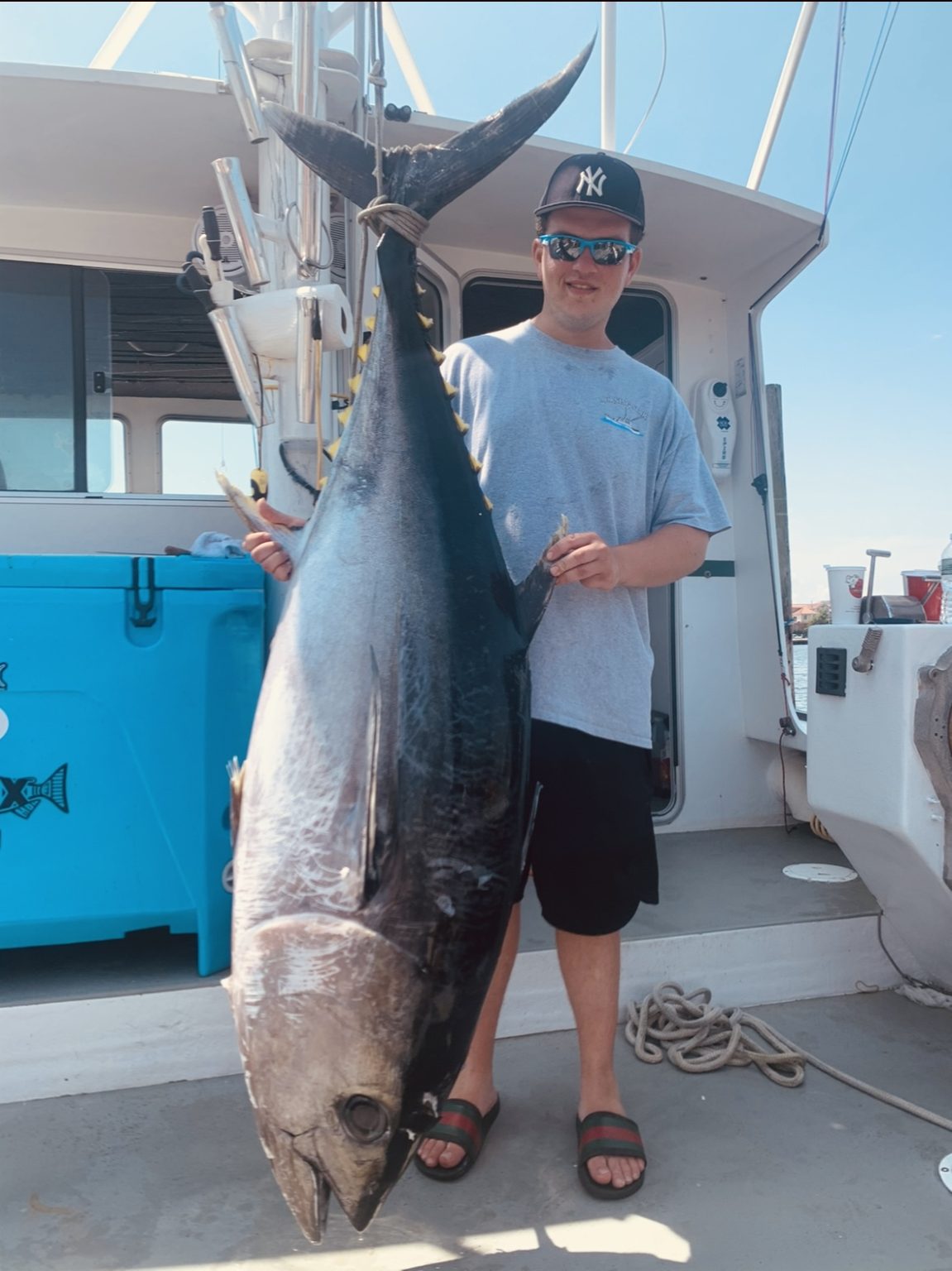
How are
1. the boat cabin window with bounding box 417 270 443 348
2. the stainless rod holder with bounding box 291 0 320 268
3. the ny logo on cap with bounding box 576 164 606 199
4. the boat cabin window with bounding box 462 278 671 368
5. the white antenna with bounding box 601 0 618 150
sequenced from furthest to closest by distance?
1. the boat cabin window with bounding box 462 278 671 368
2. the boat cabin window with bounding box 417 270 443 348
3. the white antenna with bounding box 601 0 618 150
4. the ny logo on cap with bounding box 576 164 606 199
5. the stainless rod holder with bounding box 291 0 320 268

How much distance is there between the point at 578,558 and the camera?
1373 mm

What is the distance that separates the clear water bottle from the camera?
2.96m

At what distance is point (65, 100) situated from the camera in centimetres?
251

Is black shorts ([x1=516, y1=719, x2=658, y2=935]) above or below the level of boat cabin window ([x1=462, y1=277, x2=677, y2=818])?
below

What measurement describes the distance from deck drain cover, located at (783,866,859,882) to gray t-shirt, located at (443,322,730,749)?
153 cm

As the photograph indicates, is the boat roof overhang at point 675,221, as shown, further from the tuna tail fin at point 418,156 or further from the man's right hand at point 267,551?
the man's right hand at point 267,551

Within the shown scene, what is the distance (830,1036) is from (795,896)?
0.52 meters

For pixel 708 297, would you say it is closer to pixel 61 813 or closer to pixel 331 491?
pixel 331 491

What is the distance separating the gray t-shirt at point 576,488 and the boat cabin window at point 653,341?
6.12 ft

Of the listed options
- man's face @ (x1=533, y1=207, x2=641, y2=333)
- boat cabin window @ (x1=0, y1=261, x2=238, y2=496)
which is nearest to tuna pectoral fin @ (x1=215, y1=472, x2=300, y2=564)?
man's face @ (x1=533, y1=207, x2=641, y2=333)

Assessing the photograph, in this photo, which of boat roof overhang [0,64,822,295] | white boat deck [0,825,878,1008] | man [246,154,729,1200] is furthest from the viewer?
boat roof overhang [0,64,822,295]

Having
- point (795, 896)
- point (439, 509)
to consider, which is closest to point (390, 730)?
point (439, 509)

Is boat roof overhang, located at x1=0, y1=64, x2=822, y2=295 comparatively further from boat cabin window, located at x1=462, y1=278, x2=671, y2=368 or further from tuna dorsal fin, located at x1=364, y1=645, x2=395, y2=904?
tuna dorsal fin, located at x1=364, y1=645, x2=395, y2=904

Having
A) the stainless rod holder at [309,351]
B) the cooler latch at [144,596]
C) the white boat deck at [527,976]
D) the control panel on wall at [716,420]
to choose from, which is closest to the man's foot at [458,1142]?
the white boat deck at [527,976]
